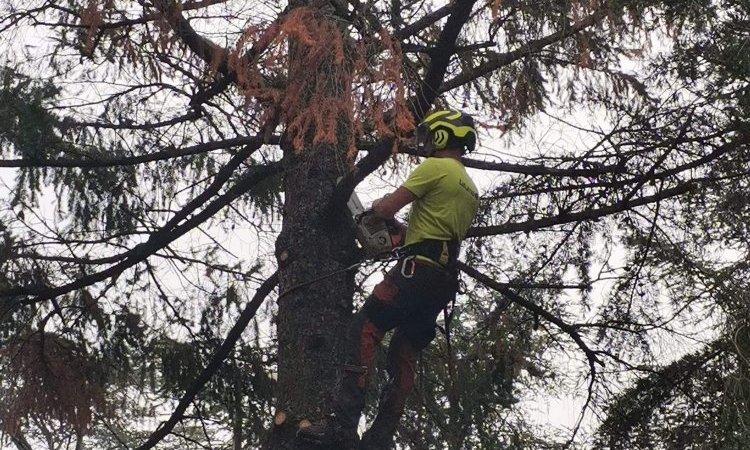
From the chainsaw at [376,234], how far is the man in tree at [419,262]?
8cm

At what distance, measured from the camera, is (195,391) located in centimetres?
622

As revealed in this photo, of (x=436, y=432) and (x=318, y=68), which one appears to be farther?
(x=436, y=432)

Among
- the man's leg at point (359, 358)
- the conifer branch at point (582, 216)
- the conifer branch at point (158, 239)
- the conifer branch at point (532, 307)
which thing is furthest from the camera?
the conifer branch at point (158, 239)

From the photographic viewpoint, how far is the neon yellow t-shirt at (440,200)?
16.5 feet

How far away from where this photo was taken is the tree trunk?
510 cm

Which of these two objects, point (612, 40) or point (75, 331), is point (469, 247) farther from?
point (75, 331)

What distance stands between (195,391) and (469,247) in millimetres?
1786

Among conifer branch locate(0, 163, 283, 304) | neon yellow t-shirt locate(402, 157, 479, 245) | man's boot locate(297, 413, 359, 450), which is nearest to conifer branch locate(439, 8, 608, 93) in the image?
neon yellow t-shirt locate(402, 157, 479, 245)

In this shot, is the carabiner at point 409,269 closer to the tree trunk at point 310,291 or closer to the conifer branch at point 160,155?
the tree trunk at point 310,291

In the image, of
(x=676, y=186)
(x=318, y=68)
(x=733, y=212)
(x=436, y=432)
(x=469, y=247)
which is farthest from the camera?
(x=436, y=432)

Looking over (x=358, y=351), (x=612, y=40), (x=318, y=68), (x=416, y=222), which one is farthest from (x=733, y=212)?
(x=318, y=68)

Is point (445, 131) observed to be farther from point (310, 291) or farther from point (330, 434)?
point (330, 434)

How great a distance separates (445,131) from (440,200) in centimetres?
33

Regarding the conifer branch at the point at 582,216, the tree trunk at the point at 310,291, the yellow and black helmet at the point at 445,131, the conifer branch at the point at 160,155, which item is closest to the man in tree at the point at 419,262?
the yellow and black helmet at the point at 445,131
